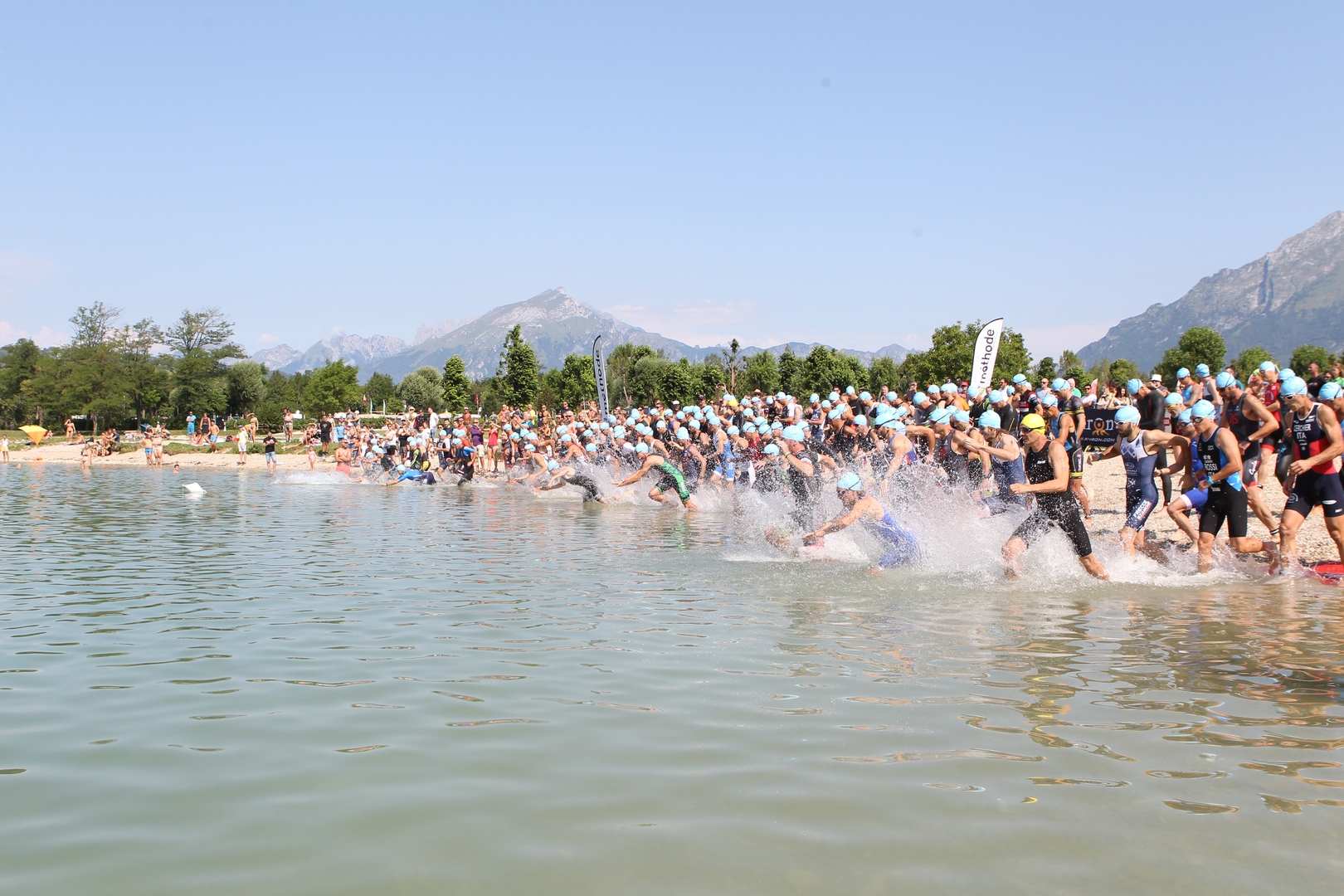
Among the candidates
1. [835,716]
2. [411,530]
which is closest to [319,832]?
[835,716]

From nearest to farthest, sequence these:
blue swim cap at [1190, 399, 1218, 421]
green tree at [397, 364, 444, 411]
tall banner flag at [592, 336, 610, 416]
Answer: blue swim cap at [1190, 399, 1218, 421] → tall banner flag at [592, 336, 610, 416] → green tree at [397, 364, 444, 411]

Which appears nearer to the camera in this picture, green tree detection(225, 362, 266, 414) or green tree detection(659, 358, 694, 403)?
green tree detection(659, 358, 694, 403)

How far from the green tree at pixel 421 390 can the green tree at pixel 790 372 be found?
58.4 metres

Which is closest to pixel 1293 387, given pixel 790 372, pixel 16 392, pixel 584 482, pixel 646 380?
pixel 584 482

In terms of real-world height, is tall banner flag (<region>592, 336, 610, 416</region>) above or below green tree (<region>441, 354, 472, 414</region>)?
below

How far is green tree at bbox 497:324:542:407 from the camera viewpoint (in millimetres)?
75312

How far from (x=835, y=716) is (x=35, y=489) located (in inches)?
991

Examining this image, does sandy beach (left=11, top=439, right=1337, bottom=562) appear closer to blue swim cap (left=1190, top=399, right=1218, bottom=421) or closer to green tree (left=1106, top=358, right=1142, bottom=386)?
blue swim cap (left=1190, top=399, right=1218, bottom=421)

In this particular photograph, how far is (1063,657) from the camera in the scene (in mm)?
6562

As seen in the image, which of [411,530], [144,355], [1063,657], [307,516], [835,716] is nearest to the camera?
[835,716]

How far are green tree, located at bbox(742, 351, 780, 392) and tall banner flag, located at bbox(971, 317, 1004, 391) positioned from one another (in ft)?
181

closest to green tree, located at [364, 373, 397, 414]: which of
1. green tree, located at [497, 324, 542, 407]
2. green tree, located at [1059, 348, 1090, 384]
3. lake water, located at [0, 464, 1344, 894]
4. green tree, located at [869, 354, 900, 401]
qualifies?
green tree, located at [497, 324, 542, 407]

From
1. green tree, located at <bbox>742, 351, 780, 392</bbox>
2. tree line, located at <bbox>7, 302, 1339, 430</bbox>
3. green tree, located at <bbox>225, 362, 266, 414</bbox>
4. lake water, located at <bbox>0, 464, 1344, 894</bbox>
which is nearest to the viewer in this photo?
lake water, located at <bbox>0, 464, 1344, 894</bbox>

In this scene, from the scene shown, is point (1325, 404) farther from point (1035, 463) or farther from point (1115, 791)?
point (1115, 791)
